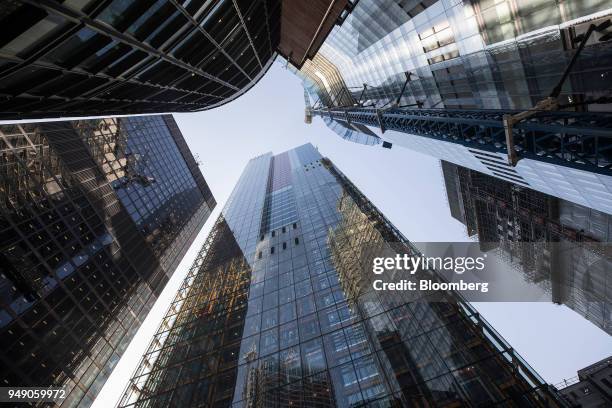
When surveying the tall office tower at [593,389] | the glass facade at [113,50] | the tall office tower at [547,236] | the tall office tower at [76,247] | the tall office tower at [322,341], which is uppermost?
the glass facade at [113,50]

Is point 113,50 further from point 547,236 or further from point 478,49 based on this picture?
point 547,236

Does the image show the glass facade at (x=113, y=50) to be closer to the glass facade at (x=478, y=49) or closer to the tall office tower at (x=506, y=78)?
the glass facade at (x=478, y=49)

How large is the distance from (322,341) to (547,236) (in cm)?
3427

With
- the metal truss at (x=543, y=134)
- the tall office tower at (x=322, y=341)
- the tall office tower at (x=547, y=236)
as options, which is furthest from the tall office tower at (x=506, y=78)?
the tall office tower at (x=547, y=236)

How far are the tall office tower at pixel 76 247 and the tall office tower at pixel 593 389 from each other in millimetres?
60206

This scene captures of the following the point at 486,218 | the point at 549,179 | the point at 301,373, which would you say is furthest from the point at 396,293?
the point at 486,218

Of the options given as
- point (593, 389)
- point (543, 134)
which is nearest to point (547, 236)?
point (593, 389)

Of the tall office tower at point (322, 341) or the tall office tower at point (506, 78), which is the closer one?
the tall office tower at point (506, 78)

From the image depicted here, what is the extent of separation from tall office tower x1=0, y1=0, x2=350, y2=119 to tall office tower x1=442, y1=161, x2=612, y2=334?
1476 inches

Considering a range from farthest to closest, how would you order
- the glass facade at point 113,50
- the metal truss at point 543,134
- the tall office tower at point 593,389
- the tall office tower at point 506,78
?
the tall office tower at point 593,389 < the tall office tower at point 506,78 < the metal truss at point 543,134 < the glass facade at point 113,50

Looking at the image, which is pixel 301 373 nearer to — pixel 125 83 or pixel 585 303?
pixel 125 83

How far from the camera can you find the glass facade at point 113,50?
10.8m

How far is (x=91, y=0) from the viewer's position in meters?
11.1

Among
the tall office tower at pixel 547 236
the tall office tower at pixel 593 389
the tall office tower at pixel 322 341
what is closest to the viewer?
the tall office tower at pixel 322 341
